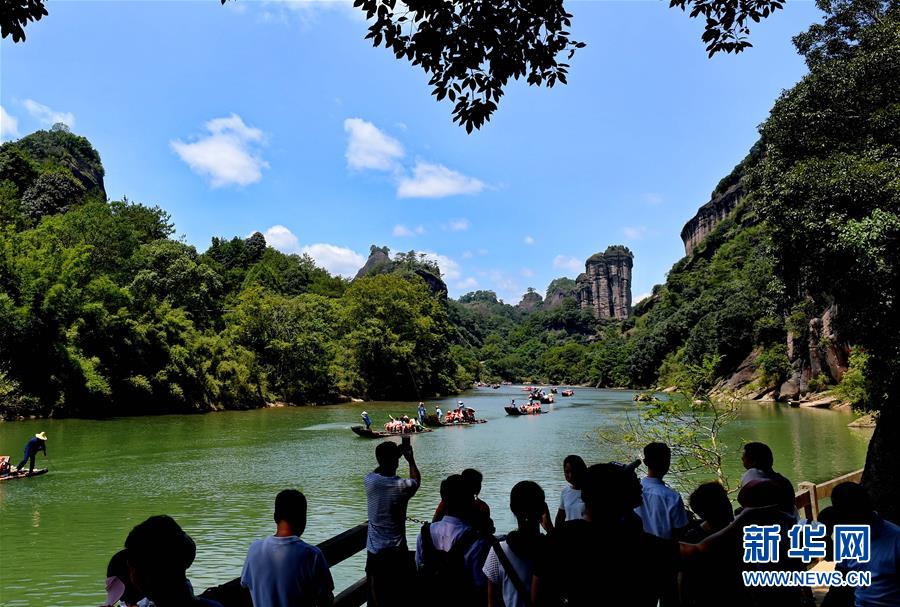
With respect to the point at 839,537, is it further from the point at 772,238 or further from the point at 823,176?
the point at 772,238

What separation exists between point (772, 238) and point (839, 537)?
51.2ft

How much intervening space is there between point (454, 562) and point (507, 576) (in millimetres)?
480

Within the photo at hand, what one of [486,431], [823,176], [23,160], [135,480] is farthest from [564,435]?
[23,160]

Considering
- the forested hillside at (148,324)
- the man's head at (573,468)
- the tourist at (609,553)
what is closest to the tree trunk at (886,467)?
the man's head at (573,468)

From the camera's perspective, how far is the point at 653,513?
357 centimetres

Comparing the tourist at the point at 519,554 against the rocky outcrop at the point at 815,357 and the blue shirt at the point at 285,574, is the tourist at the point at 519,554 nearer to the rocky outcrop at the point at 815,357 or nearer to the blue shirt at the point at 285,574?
the blue shirt at the point at 285,574

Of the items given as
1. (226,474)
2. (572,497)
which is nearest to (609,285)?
(226,474)

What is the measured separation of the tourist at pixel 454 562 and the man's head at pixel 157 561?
1.73 metres

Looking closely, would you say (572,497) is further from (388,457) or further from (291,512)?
(291,512)

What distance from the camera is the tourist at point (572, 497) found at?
12.4 ft

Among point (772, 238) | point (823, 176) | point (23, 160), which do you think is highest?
point (23, 160)

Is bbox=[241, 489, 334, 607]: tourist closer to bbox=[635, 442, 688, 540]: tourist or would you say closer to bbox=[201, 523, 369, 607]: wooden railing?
bbox=[201, 523, 369, 607]: wooden railing

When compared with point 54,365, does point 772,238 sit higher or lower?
higher

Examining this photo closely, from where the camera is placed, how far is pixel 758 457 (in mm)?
4160
